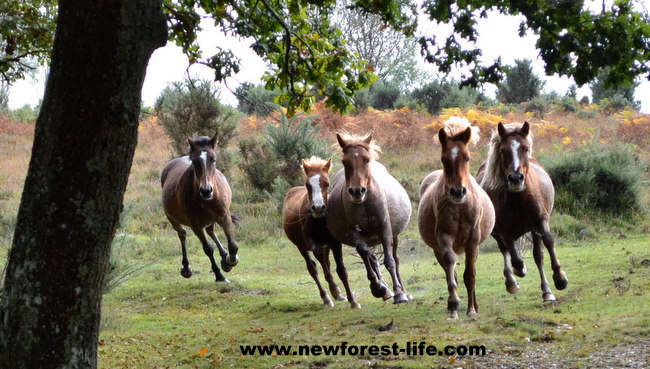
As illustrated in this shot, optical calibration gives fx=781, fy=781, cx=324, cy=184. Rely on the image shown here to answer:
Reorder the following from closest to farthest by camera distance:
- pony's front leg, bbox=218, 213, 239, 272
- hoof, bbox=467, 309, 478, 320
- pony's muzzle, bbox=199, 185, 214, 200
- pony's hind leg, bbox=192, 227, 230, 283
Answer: hoof, bbox=467, 309, 478, 320, pony's muzzle, bbox=199, 185, 214, 200, pony's front leg, bbox=218, 213, 239, 272, pony's hind leg, bbox=192, 227, 230, 283

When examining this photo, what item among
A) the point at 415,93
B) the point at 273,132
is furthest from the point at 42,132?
the point at 415,93

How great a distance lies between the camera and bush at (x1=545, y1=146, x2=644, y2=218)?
18.0m

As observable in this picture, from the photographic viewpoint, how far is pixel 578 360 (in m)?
6.82

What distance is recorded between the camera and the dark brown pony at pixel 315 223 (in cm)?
1046

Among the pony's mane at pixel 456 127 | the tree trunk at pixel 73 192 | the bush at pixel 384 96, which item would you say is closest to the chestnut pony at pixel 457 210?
the pony's mane at pixel 456 127

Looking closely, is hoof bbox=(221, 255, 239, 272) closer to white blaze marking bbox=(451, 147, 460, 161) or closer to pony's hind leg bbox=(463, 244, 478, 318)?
pony's hind leg bbox=(463, 244, 478, 318)

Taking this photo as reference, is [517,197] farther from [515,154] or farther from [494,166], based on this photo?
[515,154]

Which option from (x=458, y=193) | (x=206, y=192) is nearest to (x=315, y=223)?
(x=206, y=192)

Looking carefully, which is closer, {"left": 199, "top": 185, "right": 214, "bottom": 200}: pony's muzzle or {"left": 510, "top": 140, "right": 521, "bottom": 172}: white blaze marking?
{"left": 510, "top": 140, "right": 521, "bottom": 172}: white blaze marking

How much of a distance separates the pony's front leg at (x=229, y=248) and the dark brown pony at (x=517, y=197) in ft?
14.2

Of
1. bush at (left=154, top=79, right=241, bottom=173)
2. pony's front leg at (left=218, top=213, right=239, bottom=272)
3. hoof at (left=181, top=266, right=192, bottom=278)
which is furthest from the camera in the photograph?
bush at (left=154, top=79, right=241, bottom=173)

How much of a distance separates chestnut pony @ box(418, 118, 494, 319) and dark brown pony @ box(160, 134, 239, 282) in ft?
14.2

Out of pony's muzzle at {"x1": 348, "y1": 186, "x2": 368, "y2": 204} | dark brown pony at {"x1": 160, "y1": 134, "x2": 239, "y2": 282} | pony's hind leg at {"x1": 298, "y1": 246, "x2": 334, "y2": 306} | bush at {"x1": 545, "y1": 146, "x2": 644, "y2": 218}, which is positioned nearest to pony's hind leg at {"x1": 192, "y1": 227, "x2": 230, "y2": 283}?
dark brown pony at {"x1": 160, "y1": 134, "x2": 239, "y2": 282}

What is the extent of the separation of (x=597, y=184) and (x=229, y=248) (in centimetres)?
976
